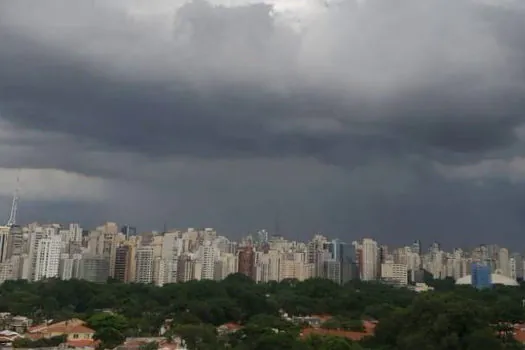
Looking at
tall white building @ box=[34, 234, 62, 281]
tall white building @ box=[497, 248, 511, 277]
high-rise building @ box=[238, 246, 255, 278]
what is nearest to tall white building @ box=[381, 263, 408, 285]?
tall white building @ box=[497, 248, 511, 277]

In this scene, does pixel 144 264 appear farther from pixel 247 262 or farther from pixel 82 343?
pixel 82 343

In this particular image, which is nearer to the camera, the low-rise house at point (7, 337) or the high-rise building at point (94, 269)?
the low-rise house at point (7, 337)

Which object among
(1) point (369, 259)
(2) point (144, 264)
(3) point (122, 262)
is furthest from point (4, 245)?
(1) point (369, 259)

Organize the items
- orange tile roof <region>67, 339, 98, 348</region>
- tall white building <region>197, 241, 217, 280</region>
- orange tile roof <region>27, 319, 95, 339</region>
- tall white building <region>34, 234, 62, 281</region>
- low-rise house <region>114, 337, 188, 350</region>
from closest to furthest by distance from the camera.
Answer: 1. low-rise house <region>114, 337, 188, 350</region>
2. orange tile roof <region>67, 339, 98, 348</region>
3. orange tile roof <region>27, 319, 95, 339</region>
4. tall white building <region>34, 234, 62, 281</region>
5. tall white building <region>197, 241, 217, 280</region>

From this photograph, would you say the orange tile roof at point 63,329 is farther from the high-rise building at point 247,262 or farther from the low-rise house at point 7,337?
the high-rise building at point 247,262

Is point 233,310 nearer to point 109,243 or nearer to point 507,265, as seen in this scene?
point 109,243

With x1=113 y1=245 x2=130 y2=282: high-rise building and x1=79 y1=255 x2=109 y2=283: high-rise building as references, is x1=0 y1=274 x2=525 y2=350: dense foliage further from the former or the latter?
x1=113 y1=245 x2=130 y2=282: high-rise building

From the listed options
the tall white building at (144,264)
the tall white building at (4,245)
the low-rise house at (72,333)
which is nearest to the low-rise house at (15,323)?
the low-rise house at (72,333)
